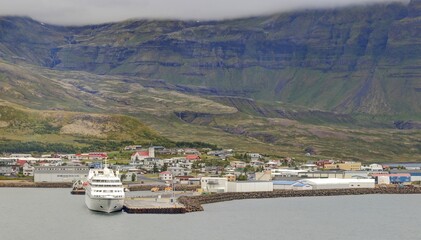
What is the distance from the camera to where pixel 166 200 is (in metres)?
133

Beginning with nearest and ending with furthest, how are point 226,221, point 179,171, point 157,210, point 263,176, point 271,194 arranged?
point 226,221
point 157,210
point 271,194
point 263,176
point 179,171

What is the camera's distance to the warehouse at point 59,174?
575 ft

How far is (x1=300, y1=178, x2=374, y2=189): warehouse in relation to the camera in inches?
6476

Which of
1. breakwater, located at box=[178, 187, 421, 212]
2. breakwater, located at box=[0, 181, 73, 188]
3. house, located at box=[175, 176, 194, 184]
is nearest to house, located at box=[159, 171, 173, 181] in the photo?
house, located at box=[175, 176, 194, 184]

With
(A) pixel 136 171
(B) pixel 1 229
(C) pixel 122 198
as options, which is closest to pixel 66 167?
(A) pixel 136 171

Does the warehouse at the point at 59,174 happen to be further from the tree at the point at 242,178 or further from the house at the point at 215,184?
the house at the point at 215,184

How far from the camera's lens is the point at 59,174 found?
178 m

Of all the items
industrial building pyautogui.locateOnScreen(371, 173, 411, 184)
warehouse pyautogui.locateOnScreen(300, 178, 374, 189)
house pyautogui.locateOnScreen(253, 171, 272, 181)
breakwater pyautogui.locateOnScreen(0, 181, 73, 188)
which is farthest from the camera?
industrial building pyautogui.locateOnScreen(371, 173, 411, 184)

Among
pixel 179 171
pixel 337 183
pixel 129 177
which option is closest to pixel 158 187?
pixel 129 177

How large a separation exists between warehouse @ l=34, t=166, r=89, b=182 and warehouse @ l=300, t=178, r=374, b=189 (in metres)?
36.6

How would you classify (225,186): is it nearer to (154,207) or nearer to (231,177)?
(231,177)

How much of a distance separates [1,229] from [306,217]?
33645 mm

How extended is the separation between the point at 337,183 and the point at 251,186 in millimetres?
17916

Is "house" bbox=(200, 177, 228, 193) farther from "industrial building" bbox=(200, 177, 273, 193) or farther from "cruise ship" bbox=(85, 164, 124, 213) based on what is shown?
"cruise ship" bbox=(85, 164, 124, 213)
